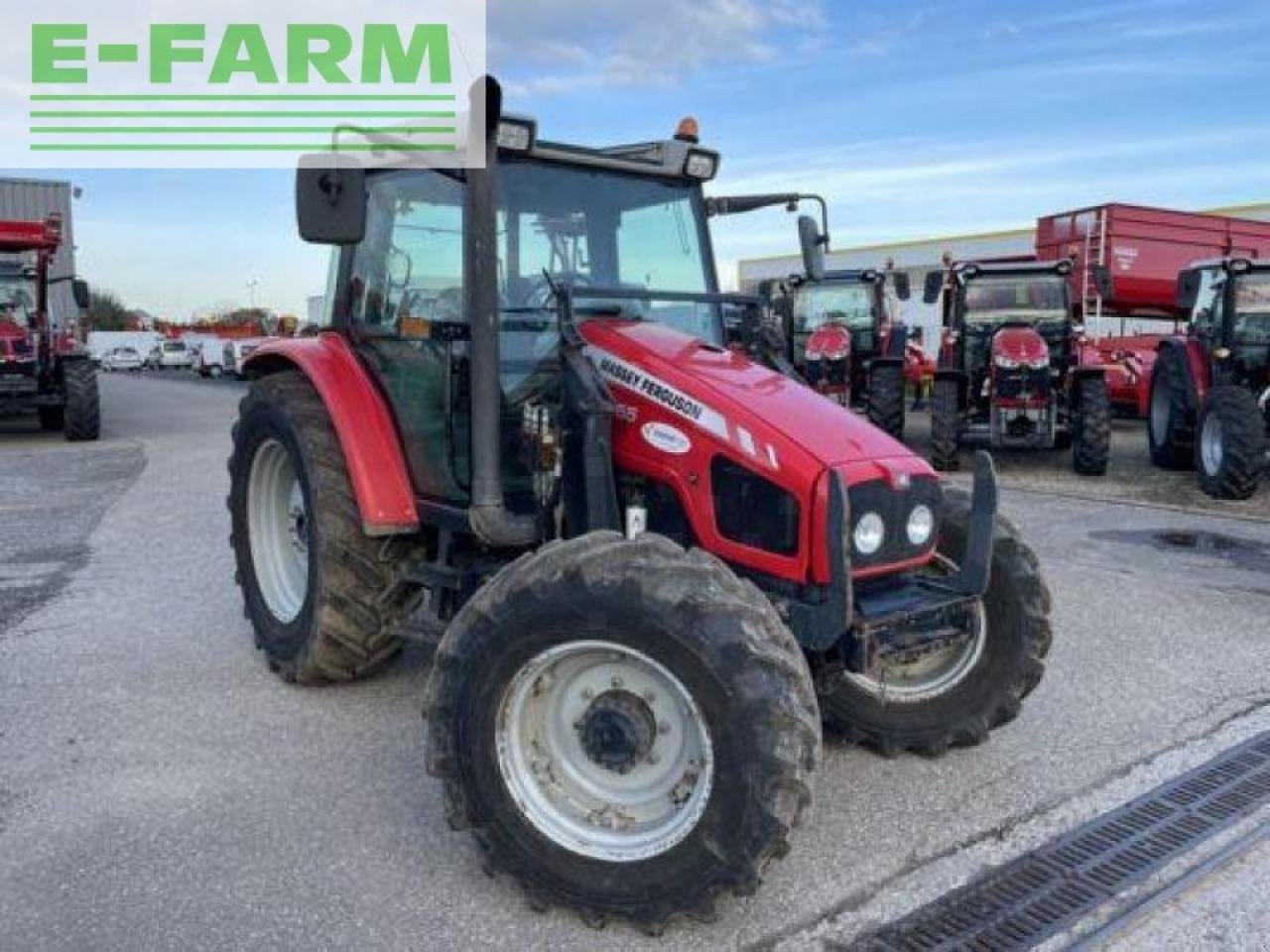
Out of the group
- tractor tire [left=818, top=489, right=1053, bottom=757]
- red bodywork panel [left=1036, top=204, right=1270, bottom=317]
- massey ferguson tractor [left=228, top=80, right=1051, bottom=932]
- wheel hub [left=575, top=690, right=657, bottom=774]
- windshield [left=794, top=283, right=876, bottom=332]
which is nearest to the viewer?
massey ferguson tractor [left=228, top=80, right=1051, bottom=932]

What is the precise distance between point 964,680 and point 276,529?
3.17 metres

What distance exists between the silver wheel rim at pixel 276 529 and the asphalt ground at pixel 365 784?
0.37 meters

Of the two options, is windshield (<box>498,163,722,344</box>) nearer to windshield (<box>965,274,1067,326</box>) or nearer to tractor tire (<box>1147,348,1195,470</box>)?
tractor tire (<box>1147,348,1195,470</box>)

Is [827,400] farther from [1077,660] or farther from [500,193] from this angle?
[1077,660]

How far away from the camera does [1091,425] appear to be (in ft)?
37.3

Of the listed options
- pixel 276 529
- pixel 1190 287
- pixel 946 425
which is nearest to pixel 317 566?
pixel 276 529

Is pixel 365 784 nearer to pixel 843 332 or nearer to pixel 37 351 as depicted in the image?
pixel 843 332

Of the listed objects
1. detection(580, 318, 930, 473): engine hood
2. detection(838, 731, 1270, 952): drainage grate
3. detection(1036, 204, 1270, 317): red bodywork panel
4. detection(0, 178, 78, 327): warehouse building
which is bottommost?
detection(838, 731, 1270, 952): drainage grate

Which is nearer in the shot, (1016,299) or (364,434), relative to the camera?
(364,434)

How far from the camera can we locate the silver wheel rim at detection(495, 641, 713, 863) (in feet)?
9.93

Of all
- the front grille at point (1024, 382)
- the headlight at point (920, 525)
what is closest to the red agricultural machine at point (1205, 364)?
the front grille at point (1024, 382)

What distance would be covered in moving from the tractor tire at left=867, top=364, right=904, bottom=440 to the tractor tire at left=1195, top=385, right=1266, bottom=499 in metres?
3.54

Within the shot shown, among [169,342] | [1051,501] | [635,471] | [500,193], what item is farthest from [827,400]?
[169,342]

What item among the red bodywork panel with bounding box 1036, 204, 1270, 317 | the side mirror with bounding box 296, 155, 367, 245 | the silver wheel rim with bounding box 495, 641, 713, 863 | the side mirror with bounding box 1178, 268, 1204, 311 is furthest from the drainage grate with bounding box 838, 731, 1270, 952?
the red bodywork panel with bounding box 1036, 204, 1270, 317
